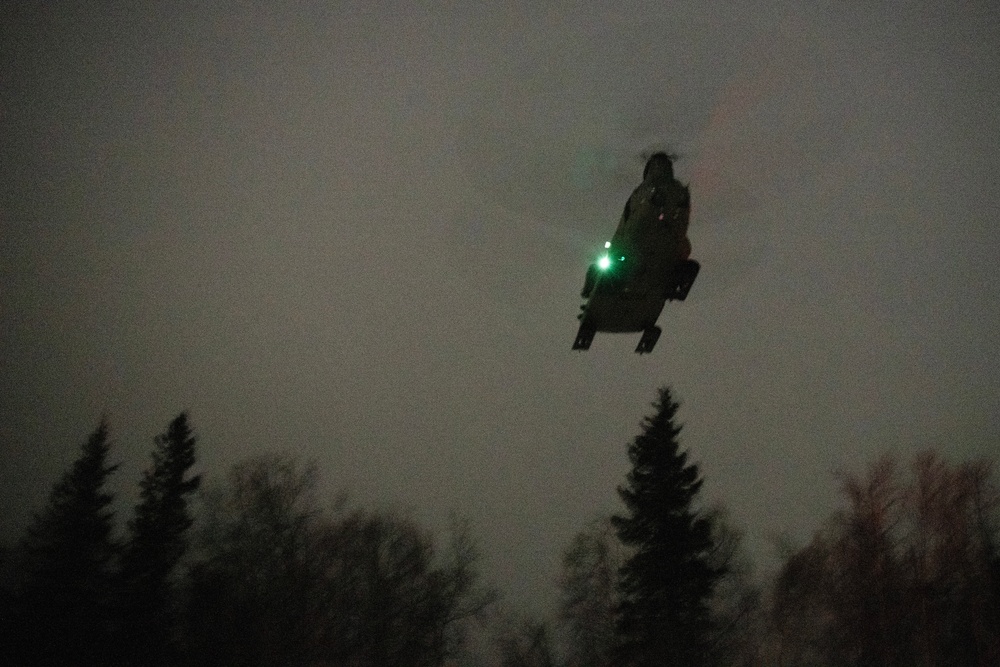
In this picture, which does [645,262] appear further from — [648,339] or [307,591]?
[307,591]

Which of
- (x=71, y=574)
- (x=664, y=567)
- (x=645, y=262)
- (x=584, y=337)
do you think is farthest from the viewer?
(x=71, y=574)

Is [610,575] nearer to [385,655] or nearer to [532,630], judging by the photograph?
[532,630]

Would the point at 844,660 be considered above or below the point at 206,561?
below

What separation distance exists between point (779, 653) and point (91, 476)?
25434 mm

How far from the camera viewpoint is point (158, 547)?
27828mm

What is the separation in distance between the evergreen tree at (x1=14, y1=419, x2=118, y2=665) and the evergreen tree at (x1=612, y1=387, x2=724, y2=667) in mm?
16878

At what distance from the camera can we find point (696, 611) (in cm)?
2322

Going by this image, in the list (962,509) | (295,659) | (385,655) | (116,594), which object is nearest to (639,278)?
(962,509)

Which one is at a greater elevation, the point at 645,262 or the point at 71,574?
the point at 645,262

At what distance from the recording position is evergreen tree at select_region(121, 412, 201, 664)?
25.9m

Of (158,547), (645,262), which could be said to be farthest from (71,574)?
(645,262)

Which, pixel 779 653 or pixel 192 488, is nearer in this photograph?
pixel 779 653

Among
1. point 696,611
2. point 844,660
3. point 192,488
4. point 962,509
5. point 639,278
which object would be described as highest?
point 192,488

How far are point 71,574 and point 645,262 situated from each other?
22125 mm
